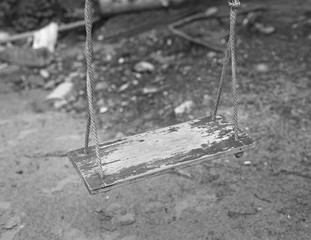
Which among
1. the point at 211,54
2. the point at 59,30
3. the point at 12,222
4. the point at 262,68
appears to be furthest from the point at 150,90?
the point at 12,222

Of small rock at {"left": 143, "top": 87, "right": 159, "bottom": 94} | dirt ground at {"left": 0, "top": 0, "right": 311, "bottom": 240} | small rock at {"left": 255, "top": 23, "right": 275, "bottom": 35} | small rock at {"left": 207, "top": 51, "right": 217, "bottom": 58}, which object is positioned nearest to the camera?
dirt ground at {"left": 0, "top": 0, "right": 311, "bottom": 240}

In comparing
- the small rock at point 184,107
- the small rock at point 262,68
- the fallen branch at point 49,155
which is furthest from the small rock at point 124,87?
the small rock at point 262,68

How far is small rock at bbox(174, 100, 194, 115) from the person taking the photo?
3818 mm

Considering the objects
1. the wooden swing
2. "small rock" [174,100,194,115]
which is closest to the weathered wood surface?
"small rock" [174,100,194,115]

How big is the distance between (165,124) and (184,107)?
265 mm

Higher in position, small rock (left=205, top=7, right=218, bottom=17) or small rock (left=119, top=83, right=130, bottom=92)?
small rock (left=205, top=7, right=218, bottom=17)

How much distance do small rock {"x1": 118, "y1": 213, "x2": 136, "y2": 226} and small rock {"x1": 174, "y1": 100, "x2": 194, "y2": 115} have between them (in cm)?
119

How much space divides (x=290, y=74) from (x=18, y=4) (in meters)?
3.17

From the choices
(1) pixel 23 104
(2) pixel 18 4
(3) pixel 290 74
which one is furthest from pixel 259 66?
(2) pixel 18 4

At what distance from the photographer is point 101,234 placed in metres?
2.70

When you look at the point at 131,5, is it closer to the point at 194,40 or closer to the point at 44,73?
the point at 194,40

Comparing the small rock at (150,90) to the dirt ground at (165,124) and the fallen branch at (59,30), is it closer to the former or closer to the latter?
the dirt ground at (165,124)

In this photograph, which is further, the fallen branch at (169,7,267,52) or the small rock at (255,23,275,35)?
the small rock at (255,23,275,35)

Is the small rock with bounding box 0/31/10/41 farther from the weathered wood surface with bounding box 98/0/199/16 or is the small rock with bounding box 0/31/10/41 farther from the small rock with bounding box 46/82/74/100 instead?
the small rock with bounding box 46/82/74/100
